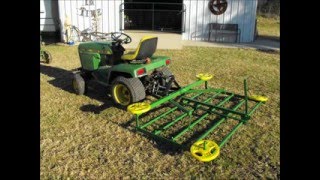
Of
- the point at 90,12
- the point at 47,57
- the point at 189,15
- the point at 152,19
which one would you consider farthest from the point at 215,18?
the point at 47,57

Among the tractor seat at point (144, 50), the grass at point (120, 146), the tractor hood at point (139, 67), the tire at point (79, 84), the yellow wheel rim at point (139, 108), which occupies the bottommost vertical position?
the grass at point (120, 146)

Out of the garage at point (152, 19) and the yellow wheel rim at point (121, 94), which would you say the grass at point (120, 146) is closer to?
the yellow wheel rim at point (121, 94)

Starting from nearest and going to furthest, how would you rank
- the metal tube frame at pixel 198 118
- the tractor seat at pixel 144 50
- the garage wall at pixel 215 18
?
the metal tube frame at pixel 198 118, the tractor seat at pixel 144 50, the garage wall at pixel 215 18

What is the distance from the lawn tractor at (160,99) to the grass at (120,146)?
197 millimetres

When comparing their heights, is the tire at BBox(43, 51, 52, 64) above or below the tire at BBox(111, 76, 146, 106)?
above

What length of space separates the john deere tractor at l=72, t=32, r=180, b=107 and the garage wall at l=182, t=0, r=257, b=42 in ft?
24.4

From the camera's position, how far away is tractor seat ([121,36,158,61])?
528 centimetres

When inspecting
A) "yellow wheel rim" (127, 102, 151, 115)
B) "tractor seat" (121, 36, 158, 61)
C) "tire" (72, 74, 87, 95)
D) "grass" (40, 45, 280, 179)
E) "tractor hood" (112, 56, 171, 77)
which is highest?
"tractor seat" (121, 36, 158, 61)

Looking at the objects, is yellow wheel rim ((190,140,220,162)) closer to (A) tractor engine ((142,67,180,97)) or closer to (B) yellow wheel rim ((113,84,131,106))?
(A) tractor engine ((142,67,180,97))

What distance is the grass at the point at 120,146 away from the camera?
371 centimetres

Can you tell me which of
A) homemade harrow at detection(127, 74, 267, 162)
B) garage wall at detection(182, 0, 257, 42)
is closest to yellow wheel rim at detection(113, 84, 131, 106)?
homemade harrow at detection(127, 74, 267, 162)

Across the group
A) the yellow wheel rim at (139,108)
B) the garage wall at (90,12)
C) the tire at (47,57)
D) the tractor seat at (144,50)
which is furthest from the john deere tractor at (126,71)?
the garage wall at (90,12)

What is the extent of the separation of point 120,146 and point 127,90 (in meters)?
1.35
